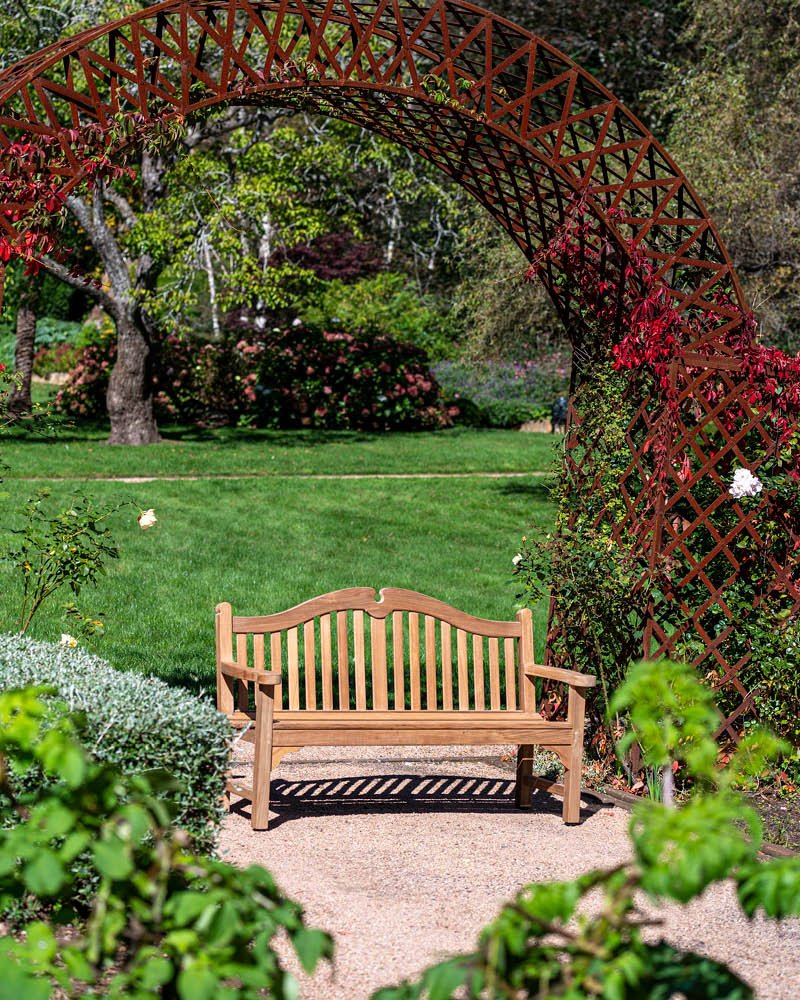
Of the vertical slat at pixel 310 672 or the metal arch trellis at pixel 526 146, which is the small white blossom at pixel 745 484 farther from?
the vertical slat at pixel 310 672

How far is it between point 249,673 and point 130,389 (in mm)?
13000

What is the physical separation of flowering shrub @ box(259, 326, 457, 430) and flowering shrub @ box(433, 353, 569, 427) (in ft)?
4.74

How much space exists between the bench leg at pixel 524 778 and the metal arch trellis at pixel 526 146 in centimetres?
73

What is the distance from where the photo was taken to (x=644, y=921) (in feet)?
6.27

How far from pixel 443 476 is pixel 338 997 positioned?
492 inches

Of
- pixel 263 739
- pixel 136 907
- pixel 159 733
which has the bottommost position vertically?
pixel 263 739

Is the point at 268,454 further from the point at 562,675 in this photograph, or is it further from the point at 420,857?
the point at 420,857

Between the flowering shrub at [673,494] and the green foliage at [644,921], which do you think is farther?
the flowering shrub at [673,494]

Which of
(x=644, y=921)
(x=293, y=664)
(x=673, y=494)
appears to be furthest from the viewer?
(x=673, y=494)

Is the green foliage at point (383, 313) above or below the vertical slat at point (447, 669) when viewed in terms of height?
above

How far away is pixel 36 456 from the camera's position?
15.0m

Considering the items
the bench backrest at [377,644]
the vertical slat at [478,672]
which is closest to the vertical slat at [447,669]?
the bench backrest at [377,644]

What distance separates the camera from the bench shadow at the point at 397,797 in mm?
5223

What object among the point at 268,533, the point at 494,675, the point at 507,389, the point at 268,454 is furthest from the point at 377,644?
the point at 507,389
